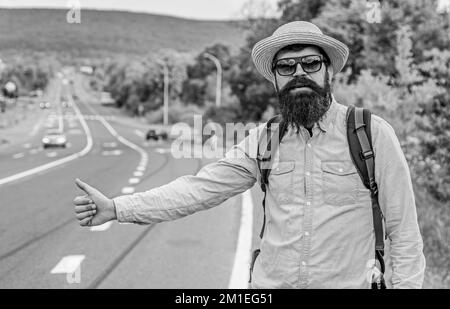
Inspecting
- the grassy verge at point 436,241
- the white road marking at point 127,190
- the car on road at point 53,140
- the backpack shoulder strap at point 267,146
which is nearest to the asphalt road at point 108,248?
the white road marking at point 127,190

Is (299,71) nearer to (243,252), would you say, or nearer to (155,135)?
(243,252)

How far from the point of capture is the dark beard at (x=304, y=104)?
9.54 ft

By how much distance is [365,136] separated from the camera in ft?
9.24

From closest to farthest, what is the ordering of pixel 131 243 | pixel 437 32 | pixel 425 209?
pixel 131 243 → pixel 425 209 → pixel 437 32

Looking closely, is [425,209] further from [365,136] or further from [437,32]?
[437,32]

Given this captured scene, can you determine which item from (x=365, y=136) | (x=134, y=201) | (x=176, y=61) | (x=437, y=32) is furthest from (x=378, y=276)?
(x=176, y=61)

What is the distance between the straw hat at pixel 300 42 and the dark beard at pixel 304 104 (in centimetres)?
19

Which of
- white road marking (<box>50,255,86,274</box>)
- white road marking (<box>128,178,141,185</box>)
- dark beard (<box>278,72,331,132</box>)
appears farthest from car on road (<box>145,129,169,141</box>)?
dark beard (<box>278,72,331,132</box>)

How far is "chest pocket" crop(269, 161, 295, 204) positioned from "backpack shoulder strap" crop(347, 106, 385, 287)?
0.92 feet

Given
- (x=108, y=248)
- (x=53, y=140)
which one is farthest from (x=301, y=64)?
(x=53, y=140)

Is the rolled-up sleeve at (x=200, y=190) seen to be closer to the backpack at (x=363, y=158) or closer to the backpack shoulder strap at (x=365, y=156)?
the backpack at (x=363, y=158)

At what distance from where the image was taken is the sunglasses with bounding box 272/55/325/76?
118 inches
